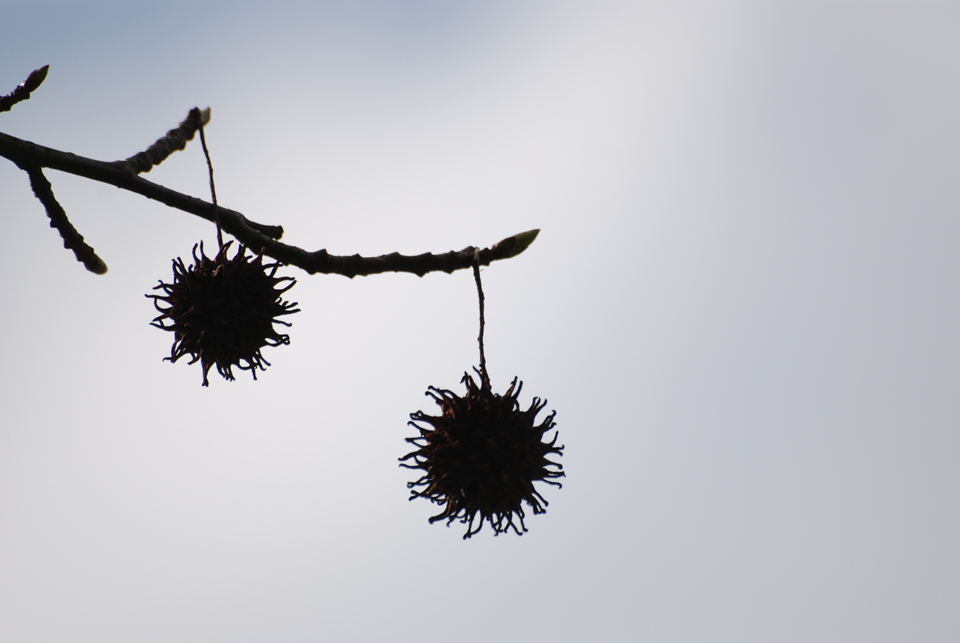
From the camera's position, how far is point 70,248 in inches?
122

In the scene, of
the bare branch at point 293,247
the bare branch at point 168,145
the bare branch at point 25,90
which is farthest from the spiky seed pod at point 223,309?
the bare branch at point 25,90

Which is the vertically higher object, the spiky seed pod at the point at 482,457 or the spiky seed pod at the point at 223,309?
the spiky seed pod at the point at 223,309

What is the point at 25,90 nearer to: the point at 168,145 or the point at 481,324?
the point at 168,145

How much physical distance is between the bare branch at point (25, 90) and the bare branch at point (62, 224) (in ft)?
1.48

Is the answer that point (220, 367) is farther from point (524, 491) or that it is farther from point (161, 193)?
point (524, 491)

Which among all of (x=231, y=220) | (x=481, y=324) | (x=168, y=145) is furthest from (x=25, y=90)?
(x=481, y=324)

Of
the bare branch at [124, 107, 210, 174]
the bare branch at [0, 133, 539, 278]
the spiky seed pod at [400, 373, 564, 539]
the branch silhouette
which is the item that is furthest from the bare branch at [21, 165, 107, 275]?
the spiky seed pod at [400, 373, 564, 539]

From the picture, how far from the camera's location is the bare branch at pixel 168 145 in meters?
2.82

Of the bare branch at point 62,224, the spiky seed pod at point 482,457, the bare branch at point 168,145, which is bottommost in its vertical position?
the spiky seed pod at point 482,457

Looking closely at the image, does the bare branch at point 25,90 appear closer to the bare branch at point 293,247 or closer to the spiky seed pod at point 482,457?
the bare branch at point 293,247

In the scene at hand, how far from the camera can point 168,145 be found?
122 inches

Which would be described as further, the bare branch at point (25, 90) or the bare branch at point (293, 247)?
the bare branch at point (25, 90)

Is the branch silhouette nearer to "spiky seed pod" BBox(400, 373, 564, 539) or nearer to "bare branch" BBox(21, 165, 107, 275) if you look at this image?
"bare branch" BBox(21, 165, 107, 275)

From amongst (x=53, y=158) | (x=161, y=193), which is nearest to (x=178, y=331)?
(x=161, y=193)
